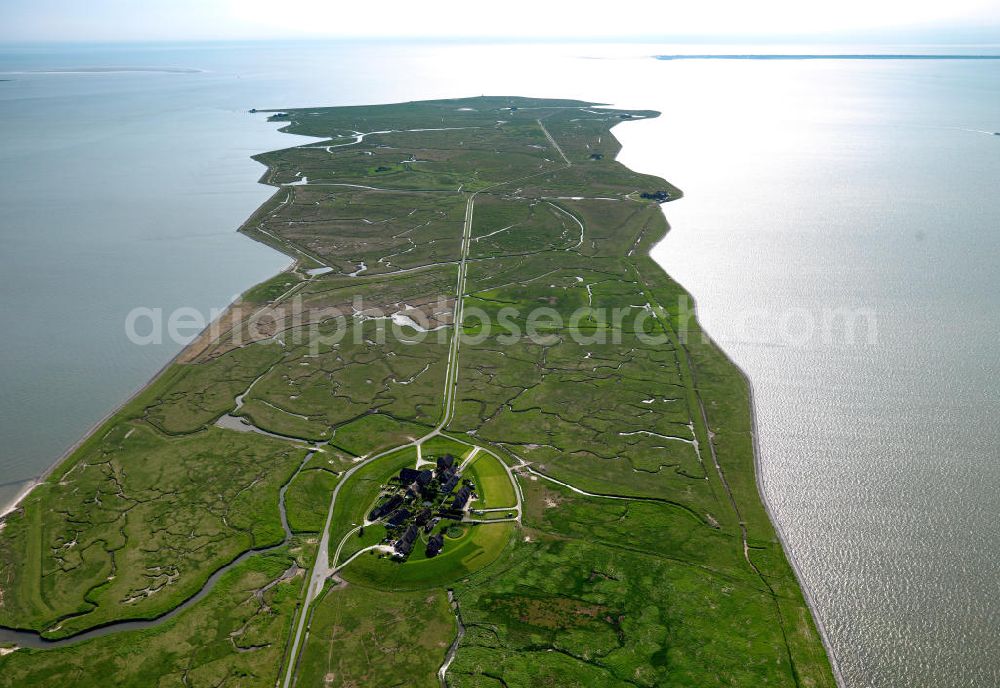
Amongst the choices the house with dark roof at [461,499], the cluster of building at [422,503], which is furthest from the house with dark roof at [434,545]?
the house with dark roof at [461,499]

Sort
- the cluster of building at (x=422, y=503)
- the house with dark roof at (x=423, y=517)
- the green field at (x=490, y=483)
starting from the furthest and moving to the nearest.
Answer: the green field at (x=490, y=483), the house with dark roof at (x=423, y=517), the cluster of building at (x=422, y=503)

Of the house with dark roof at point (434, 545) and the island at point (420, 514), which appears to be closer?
the island at point (420, 514)

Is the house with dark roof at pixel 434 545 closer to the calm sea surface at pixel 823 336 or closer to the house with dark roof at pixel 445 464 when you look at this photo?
the house with dark roof at pixel 445 464

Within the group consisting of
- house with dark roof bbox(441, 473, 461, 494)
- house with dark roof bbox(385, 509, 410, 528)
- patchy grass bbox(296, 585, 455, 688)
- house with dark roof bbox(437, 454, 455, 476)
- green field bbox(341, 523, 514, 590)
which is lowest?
patchy grass bbox(296, 585, 455, 688)

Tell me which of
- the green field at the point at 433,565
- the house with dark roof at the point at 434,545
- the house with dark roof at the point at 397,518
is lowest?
the green field at the point at 433,565

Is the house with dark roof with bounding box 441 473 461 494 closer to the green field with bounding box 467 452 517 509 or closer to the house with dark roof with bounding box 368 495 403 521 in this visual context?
the green field with bounding box 467 452 517 509

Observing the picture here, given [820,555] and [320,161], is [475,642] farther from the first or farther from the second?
[320,161]

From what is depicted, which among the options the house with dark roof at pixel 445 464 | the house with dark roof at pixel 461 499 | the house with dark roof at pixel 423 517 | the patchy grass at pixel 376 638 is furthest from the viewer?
the house with dark roof at pixel 445 464

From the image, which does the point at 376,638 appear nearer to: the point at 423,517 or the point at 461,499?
the point at 423,517

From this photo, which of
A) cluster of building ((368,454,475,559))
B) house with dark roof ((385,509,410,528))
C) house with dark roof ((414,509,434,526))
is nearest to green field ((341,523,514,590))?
cluster of building ((368,454,475,559))
